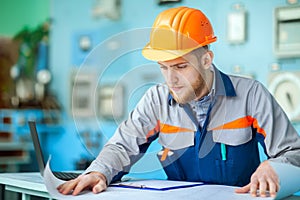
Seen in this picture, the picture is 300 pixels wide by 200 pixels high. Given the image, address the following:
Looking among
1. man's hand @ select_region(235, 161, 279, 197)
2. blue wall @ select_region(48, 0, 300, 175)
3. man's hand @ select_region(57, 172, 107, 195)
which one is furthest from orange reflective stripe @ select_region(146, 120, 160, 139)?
man's hand @ select_region(235, 161, 279, 197)

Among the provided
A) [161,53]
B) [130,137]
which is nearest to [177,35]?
[161,53]

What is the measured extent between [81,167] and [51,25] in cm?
133

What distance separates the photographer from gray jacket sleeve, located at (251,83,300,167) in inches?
58.5

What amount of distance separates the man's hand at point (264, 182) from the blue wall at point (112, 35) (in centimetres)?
46

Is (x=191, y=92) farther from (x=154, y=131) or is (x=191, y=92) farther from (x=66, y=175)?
(x=66, y=175)

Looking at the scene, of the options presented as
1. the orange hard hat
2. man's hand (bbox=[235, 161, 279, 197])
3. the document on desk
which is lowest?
the document on desk

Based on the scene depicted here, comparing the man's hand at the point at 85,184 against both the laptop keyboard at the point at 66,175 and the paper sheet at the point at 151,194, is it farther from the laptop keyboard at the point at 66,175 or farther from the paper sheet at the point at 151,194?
the laptop keyboard at the point at 66,175

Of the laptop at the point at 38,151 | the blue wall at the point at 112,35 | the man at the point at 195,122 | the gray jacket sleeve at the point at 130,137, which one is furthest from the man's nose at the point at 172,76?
the laptop at the point at 38,151

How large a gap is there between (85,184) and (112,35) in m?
2.01

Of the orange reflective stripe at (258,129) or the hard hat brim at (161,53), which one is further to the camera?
the orange reflective stripe at (258,129)

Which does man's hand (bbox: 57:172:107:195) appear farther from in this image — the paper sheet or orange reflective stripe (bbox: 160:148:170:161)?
orange reflective stripe (bbox: 160:148:170:161)

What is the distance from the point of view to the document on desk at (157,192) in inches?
51.9

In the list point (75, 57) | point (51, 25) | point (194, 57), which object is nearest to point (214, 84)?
point (194, 57)

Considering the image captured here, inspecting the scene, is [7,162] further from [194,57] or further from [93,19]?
[194,57]
